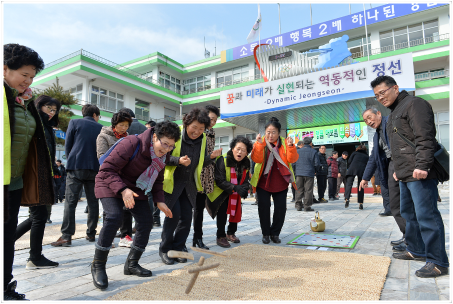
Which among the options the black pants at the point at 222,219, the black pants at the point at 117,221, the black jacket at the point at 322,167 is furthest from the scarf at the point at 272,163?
the black jacket at the point at 322,167

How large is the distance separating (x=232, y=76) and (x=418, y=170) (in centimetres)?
2598

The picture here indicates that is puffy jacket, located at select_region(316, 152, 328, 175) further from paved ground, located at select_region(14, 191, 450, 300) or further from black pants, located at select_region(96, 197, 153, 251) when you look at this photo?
black pants, located at select_region(96, 197, 153, 251)

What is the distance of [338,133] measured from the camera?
18297 mm

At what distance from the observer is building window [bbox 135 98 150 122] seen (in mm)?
26139

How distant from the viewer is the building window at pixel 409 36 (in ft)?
63.1

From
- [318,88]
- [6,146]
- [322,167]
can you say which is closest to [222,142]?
[318,88]

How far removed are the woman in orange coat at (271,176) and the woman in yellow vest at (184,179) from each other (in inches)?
35.0

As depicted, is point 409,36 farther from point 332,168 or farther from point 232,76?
point 332,168

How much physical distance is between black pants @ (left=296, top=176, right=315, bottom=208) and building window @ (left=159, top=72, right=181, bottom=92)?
2353 centimetres

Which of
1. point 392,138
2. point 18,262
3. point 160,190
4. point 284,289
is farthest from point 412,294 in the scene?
point 18,262

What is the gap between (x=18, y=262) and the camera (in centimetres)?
302

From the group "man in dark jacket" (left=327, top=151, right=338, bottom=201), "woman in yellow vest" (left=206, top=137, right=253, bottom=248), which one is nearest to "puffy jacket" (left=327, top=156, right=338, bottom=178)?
"man in dark jacket" (left=327, top=151, right=338, bottom=201)

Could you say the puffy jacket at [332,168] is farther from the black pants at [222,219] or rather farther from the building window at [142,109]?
the building window at [142,109]

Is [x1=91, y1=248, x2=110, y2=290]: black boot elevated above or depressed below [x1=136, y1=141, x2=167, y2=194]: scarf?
below
